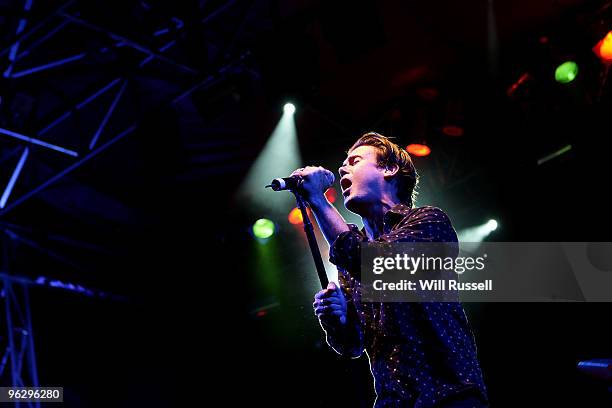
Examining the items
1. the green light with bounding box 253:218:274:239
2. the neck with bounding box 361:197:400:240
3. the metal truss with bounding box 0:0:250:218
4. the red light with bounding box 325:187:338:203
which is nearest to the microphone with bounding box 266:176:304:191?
the neck with bounding box 361:197:400:240

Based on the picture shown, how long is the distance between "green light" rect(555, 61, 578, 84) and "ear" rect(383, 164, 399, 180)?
3.83 metres

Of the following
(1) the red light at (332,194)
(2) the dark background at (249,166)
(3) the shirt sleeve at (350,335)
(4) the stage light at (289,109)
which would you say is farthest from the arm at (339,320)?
(1) the red light at (332,194)

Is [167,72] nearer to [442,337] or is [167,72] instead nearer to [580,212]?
[442,337]

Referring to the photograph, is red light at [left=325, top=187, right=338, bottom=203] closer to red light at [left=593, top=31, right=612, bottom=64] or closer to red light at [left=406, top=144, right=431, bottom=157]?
red light at [left=406, top=144, right=431, bottom=157]

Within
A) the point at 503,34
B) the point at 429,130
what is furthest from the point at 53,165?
the point at 503,34

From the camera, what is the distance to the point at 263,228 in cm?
734

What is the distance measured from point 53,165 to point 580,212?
606cm

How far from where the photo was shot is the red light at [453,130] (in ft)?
20.0

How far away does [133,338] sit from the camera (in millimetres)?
7445

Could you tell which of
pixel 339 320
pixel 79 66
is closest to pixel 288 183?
pixel 339 320

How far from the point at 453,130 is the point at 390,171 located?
154 inches

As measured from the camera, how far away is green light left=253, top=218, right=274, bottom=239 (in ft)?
23.9

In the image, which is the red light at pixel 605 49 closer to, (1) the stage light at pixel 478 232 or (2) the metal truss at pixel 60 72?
(1) the stage light at pixel 478 232

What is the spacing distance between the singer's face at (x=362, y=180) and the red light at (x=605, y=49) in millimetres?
3744
